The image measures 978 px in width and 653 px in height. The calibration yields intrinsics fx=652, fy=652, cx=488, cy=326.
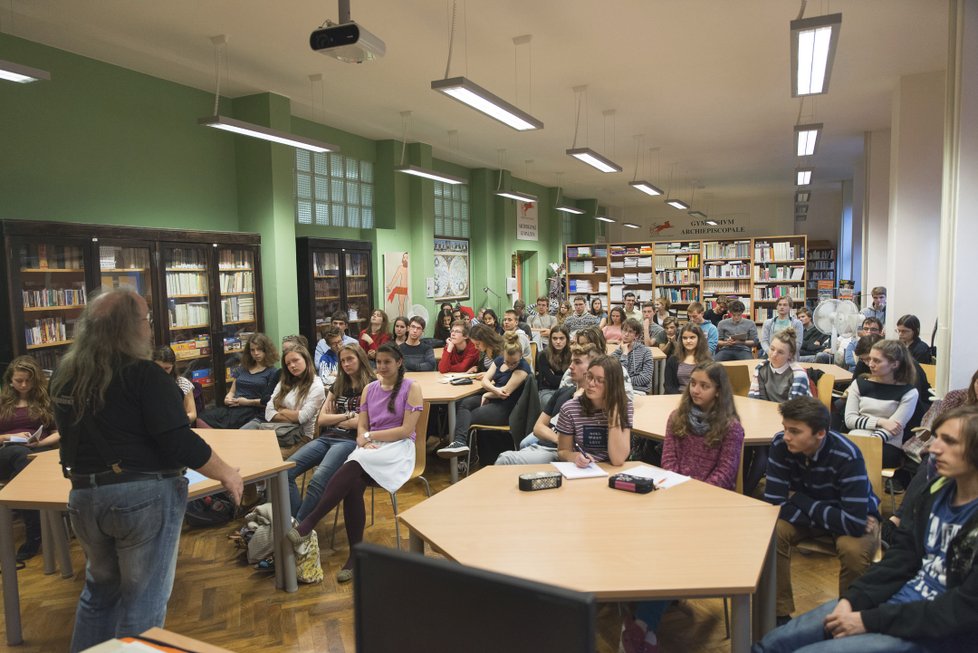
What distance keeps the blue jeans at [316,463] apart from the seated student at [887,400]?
10.8ft

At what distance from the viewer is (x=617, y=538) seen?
7.82ft

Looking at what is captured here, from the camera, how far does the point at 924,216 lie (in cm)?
679

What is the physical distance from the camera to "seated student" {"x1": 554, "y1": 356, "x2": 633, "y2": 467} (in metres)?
3.30

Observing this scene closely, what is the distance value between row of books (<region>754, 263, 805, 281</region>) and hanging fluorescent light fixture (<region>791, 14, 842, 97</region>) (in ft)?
28.9

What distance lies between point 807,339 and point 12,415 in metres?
8.38

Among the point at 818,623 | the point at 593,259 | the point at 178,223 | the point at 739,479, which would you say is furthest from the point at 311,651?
the point at 593,259

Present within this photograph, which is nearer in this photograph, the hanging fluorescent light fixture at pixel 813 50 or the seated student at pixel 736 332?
the hanging fluorescent light fixture at pixel 813 50

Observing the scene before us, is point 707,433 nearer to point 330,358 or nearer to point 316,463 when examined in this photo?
point 316,463

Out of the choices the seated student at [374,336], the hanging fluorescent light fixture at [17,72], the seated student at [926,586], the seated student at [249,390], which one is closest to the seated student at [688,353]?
the seated student at [926,586]

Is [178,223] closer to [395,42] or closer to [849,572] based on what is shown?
[395,42]

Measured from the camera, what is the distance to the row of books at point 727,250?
13.6m

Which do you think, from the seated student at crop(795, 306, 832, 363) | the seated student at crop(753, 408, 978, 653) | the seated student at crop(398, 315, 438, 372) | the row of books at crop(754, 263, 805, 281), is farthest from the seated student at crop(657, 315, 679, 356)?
the seated student at crop(753, 408, 978, 653)

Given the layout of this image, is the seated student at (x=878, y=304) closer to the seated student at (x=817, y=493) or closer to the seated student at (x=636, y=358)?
the seated student at (x=636, y=358)

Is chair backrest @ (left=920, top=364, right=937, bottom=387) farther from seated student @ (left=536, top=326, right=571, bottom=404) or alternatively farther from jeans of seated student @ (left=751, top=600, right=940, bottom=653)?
jeans of seated student @ (left=751, top=600, right=940, bottom=653)
